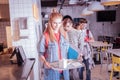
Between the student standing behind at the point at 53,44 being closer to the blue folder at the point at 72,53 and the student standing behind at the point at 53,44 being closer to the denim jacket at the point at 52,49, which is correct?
the denim jacket at the point at 52,49

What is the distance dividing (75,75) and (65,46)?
275cm

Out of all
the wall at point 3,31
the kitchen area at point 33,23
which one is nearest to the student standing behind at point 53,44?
the kitchen area at point 33,23

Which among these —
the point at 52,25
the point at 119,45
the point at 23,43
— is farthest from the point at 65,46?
the point at 119,45

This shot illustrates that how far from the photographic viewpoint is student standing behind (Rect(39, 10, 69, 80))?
203 centimetres

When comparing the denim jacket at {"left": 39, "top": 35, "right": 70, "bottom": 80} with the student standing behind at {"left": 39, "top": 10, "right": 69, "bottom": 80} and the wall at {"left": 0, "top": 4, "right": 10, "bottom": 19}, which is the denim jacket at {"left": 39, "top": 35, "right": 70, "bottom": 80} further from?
the wall at {"left": 0, "top": 4, "right": 10, "bottom": 19}

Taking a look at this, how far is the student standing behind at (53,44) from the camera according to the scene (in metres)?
2.03

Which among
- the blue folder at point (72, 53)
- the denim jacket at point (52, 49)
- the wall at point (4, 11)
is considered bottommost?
the blue folder at point (72, 53)

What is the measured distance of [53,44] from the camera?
6.66 ft

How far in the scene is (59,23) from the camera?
Answer: 6.64ft

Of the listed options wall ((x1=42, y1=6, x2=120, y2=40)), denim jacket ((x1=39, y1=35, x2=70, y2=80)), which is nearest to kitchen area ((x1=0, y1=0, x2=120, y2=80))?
wall ((x1=42, y1=6, x2=120, y2=40))

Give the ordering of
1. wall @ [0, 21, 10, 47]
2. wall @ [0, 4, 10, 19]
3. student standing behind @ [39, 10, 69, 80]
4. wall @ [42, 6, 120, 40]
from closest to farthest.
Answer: student standing behind @ [39, 10, 69, 80]
wall @ [0, 4, 10, 19]
wall @ [0, 21, 10, 47]
wall @ [42, 6, 120, 40]

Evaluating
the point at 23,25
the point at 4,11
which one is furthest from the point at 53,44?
the point at 4,11

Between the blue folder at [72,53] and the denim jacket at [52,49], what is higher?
the denim jacket at [52,49]

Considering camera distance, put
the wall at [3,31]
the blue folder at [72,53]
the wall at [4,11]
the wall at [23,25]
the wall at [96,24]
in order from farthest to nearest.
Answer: the wall at [96,24] < the wall at [3,31] < the wall at [4,11] < the wall at [23,25] < the blue folder at [72,53]
